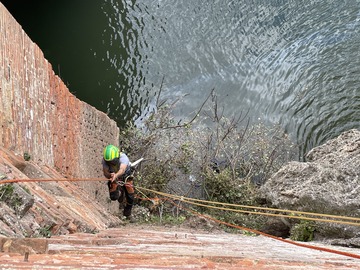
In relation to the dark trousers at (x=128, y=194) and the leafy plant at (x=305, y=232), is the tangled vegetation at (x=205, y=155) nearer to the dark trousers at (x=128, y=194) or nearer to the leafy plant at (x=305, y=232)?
the dark trousers at (x=128, y=194)

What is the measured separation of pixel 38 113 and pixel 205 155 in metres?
8.25

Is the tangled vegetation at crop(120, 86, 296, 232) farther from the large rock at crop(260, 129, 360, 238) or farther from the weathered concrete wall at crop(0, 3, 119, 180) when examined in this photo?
the weathered concrete wall at crop(0, 3, 119, 180)

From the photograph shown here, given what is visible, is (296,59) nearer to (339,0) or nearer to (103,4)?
(339,0)

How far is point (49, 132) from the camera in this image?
607 cm

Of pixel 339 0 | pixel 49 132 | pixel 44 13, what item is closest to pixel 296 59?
pixel 339 0

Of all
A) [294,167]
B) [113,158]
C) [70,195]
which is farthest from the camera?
[294,167]

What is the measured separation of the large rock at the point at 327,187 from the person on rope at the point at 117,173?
2.40 metres

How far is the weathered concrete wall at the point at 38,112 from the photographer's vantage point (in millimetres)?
4879

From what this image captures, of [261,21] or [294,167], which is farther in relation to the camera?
[261,21]

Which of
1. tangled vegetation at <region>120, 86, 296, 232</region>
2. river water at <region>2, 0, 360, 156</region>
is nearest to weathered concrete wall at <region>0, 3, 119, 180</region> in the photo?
tangled vegetation at <region>120, 86, 296, 232</region>

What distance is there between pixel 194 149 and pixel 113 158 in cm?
622

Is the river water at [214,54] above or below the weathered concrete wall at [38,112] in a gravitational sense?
above

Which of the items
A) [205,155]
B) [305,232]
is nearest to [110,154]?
[305,232]

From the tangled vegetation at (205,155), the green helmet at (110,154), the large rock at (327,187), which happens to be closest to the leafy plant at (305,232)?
the large rock at (327,187)
